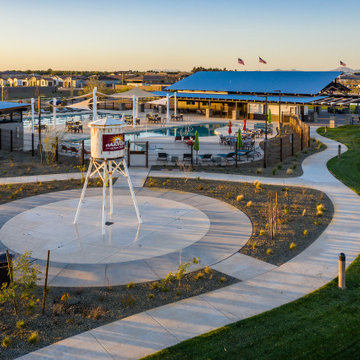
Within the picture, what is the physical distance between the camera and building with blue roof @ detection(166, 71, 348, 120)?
57938 millimetres

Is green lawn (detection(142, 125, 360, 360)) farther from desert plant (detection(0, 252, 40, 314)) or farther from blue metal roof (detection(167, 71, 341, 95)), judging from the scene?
blue metal roof (detection(167, 71, 341, 95))

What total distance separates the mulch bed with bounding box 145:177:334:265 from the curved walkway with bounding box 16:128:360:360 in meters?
0.62

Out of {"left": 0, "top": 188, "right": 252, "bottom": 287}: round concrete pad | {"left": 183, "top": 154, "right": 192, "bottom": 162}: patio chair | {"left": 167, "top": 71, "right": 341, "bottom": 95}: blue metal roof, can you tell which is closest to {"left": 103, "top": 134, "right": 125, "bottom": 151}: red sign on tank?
{"left": 0, "top": 188, "right": 252, "bottom": 287}: round concrete pad

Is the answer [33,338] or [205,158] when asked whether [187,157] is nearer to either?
[205,158]

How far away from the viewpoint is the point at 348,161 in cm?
3016

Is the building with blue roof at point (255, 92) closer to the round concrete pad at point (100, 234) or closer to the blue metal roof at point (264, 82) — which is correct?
the blue metal roof at point (264, 82)

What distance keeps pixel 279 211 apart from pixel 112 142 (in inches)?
296

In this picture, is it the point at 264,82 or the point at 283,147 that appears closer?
the point at 283,147

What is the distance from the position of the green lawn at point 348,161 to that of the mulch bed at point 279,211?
3.49 meters

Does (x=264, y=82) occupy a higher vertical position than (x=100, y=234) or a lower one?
higher

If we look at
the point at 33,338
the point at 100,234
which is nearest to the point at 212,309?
the point at 33,338

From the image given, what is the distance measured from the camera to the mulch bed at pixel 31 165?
25.6 metres

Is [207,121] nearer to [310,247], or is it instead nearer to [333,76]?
[333,76]

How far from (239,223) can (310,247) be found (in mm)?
3227
